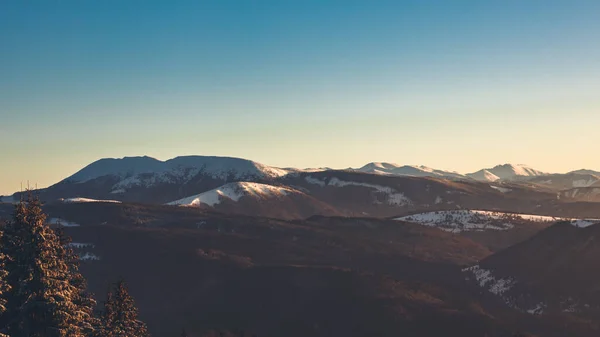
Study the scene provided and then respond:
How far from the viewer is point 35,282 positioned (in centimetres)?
2800

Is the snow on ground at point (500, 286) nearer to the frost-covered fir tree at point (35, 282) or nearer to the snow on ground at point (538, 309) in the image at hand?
the snow on ground at point (538, 309)

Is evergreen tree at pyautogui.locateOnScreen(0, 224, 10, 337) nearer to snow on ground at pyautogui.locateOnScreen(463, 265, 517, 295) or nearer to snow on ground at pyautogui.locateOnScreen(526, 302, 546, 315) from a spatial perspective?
snow on ground at pyautogui.locateOnScreen(526, 302, 546, 315)

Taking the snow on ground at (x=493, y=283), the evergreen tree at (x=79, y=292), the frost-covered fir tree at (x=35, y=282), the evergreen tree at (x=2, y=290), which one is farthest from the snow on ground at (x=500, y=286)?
the evergreen tree at (x=2, y=290)

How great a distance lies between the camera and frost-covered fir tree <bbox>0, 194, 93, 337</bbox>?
27.9 meters

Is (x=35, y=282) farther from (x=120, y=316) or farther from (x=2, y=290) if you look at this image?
(x=120, y=316)

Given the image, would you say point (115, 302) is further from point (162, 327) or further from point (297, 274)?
point (297, 274)

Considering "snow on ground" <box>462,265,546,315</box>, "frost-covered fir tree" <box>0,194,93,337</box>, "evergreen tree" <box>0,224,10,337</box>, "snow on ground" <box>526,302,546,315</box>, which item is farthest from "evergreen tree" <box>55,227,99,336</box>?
"snow on ground" <box>462,265,546,315</box>

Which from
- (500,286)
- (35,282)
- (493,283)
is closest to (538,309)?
(500,286)

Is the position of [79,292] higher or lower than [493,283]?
higher

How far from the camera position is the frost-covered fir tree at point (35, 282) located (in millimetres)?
27875

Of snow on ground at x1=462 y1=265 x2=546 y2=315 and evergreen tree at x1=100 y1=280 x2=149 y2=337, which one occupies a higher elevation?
evergreen tree at x1=100 y1=280 x2=149 y2=337

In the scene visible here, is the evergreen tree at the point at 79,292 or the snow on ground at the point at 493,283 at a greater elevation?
the evergreen tree at the point at 79,292

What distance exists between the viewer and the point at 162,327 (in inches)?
5802

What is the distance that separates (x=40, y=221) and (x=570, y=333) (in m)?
142
